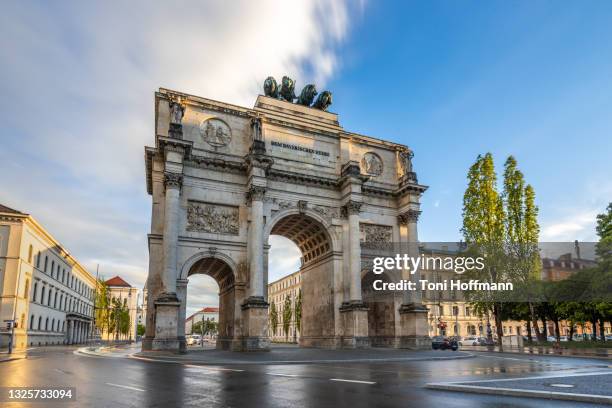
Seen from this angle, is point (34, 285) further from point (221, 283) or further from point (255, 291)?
point (255, 291)

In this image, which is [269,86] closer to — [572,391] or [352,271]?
[352,271]

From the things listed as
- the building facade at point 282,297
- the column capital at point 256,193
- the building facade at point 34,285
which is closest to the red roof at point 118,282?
the building facade at point 282,297

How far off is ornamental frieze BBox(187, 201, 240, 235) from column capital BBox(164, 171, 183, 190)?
2.18 m

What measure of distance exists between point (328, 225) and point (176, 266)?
1148 cm

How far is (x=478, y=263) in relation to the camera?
39.1 m

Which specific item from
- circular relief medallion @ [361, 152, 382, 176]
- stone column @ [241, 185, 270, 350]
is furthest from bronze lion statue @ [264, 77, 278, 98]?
stone column @ [241, 185, 270, 350]

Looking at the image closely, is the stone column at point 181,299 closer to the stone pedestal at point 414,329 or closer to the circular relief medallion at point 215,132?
the circular relief medallion at point 215,132

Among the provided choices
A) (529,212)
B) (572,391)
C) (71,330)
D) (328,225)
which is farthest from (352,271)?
(71,330)

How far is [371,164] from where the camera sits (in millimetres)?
36406

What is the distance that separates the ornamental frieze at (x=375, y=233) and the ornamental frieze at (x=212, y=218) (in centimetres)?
1001

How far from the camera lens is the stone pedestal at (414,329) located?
103ft

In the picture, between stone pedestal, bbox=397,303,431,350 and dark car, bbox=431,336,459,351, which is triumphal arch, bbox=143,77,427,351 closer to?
stone pedestal, bbox=397,303,431,350

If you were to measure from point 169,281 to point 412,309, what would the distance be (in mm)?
17015

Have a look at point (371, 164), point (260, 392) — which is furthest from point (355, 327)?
point (260, 392)
